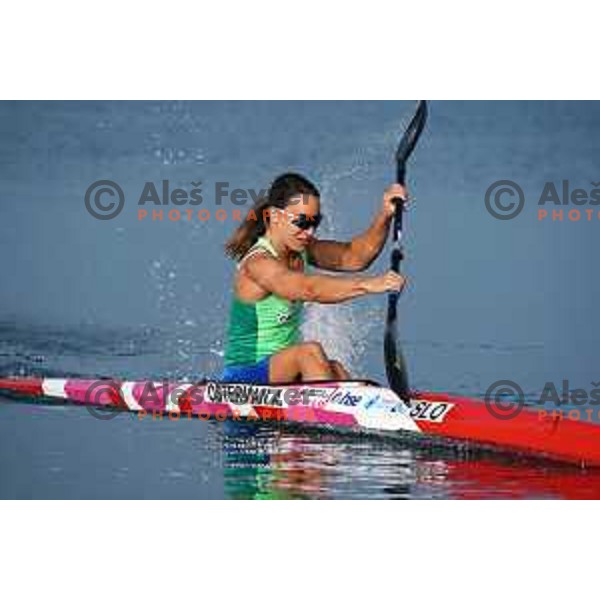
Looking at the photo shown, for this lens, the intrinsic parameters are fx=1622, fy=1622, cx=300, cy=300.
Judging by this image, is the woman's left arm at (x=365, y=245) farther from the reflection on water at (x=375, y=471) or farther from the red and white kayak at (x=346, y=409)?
the reflection on water at (x=375, y=471)

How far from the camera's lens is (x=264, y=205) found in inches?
161

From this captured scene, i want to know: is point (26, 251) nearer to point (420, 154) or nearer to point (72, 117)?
point (72, 117)

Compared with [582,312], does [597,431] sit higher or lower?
lower

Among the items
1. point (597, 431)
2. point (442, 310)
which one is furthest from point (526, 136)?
point (597, 431)

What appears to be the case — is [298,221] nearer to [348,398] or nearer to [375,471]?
[348,398]

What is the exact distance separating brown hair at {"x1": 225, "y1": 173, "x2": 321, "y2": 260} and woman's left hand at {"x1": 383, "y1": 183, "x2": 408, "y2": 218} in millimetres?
169

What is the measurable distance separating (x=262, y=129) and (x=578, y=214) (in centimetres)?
82

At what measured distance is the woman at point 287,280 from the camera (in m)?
4.07

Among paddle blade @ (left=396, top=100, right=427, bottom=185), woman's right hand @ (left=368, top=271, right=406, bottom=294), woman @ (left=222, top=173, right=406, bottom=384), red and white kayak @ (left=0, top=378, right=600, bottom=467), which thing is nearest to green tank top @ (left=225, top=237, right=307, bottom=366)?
woman @ (left=222, top=173, right=406, bottom=384)

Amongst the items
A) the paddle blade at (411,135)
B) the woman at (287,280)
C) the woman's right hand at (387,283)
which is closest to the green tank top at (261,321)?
the woman at (287,280)

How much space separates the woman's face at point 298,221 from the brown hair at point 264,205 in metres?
0.02

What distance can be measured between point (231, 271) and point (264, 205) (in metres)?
0.19
